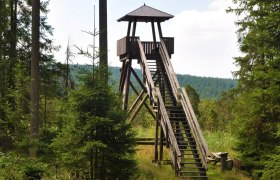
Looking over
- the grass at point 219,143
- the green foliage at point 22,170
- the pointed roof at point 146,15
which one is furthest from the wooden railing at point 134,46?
the green foliage at point 22,170

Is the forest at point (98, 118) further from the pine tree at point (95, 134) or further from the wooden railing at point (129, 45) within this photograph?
the wooden railing at point (129, 45)

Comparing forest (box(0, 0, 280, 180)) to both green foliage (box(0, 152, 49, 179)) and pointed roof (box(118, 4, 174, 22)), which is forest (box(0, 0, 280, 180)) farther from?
pointed roof (box(118, 4, 174, 22))

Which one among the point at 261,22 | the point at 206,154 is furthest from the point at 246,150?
the point at 261,22

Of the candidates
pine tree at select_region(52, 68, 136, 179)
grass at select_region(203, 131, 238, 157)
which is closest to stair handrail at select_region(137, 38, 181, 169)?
pine tree at select_region(52, 68, 136, 179)

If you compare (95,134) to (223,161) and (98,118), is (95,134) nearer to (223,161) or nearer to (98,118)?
(98,118)

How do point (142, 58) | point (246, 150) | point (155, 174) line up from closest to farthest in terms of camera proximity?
point (155, 174), point (246, 150), point (142, 58)

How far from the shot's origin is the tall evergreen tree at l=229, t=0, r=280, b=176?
1355 cm

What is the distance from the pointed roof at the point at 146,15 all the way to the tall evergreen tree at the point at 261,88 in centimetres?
374

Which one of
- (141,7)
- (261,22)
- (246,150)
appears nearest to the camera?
(261,22)

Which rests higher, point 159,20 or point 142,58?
point 159,20

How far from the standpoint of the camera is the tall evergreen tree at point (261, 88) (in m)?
13.6

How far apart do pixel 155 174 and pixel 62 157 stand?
5802mm

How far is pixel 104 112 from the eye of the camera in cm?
1136

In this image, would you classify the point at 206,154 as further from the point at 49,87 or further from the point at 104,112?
the point at 49,87
